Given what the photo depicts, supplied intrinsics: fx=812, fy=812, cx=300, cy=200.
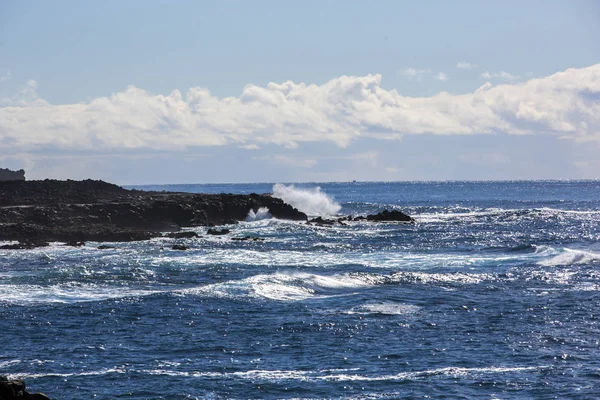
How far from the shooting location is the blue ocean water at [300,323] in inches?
903

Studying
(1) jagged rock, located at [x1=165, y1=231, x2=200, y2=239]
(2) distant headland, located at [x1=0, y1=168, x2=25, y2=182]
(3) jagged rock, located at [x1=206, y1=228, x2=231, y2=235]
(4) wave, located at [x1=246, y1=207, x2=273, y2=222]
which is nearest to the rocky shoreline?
(3) jagged rock, located at [x1=206, y1=228, x2=231, y2=235]

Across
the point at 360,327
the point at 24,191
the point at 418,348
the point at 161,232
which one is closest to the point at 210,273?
the point at 360,327

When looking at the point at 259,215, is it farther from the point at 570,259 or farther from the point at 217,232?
the point at 570,259

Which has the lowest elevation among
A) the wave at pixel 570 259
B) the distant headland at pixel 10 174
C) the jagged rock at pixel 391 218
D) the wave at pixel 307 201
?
the wave at pixel 570 259

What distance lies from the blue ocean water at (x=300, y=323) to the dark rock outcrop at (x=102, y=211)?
837 centimetres

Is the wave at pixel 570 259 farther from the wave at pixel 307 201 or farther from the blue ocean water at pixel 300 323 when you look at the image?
the wave at pixel 307 201

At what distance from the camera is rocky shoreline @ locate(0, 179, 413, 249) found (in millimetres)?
64812

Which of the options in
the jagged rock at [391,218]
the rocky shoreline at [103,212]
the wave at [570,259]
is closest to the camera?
the wave at [570,259]

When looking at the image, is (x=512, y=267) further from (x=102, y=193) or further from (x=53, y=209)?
(x=102, y=193)

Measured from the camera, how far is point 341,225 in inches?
3391

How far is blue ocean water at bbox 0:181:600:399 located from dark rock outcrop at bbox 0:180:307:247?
8.37 metres

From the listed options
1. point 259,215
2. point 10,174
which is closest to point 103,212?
point 259,215

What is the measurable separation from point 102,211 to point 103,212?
152 mm

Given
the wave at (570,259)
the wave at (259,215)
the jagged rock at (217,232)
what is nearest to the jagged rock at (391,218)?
the wave at (259,215)
